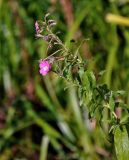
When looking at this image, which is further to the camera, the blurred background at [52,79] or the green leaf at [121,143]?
the blurred background at [52,79]

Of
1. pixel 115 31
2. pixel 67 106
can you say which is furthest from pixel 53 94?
pixel 115 31

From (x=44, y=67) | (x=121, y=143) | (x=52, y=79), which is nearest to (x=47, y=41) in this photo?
(x=44, y=67)

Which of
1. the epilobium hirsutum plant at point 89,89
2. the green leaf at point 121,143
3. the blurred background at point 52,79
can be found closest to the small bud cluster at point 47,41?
the epilobium hirsutum plant at point 89,89

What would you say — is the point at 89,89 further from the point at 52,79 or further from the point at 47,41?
the point at 52,79

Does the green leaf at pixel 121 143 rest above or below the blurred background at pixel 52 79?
below

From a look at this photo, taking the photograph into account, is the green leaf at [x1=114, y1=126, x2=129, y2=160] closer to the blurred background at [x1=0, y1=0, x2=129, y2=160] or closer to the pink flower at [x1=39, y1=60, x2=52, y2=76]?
the pink flower at [x1=39, y1=60, x2=52, y2=76]

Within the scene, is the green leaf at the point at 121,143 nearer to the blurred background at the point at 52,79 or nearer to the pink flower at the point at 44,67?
the pink flower at the point at 44,67
